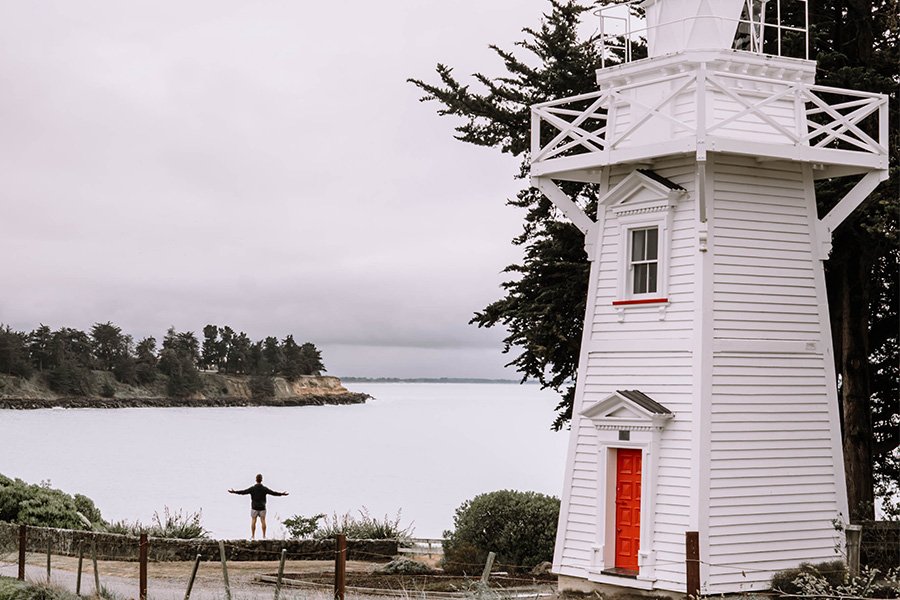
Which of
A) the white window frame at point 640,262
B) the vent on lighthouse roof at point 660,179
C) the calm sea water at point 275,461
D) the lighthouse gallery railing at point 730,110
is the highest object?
the lighthouse gallery railing at point 730,110

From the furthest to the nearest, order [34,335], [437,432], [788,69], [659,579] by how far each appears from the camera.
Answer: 1. [34,335]
2. [437,432]
3. [788,69]
4. [659,579]

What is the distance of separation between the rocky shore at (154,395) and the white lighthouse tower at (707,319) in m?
129

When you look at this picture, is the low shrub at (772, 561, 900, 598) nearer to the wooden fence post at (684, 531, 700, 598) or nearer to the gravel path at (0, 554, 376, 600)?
the wooden fence post at (684, 531, 700, 598)

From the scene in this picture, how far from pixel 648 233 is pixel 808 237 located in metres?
2.50

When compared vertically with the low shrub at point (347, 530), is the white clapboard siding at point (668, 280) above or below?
above

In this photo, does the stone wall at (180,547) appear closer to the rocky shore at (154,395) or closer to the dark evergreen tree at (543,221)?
the dark evergreen tree at (543,221)

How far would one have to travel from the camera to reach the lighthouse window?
2003 centimetres

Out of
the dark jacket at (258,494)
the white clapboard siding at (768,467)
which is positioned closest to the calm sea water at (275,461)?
the dark jacket at (258,494)

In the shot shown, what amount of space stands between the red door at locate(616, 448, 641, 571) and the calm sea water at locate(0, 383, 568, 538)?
11.8 metres

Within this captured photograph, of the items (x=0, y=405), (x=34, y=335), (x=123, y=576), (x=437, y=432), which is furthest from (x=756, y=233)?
(x=0, y=405)

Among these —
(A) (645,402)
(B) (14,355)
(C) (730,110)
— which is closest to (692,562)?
(A) (645,402)

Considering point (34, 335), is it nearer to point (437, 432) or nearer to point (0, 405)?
point (0, 405)

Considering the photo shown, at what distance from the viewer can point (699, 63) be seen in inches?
748

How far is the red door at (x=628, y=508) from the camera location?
1959 cm
